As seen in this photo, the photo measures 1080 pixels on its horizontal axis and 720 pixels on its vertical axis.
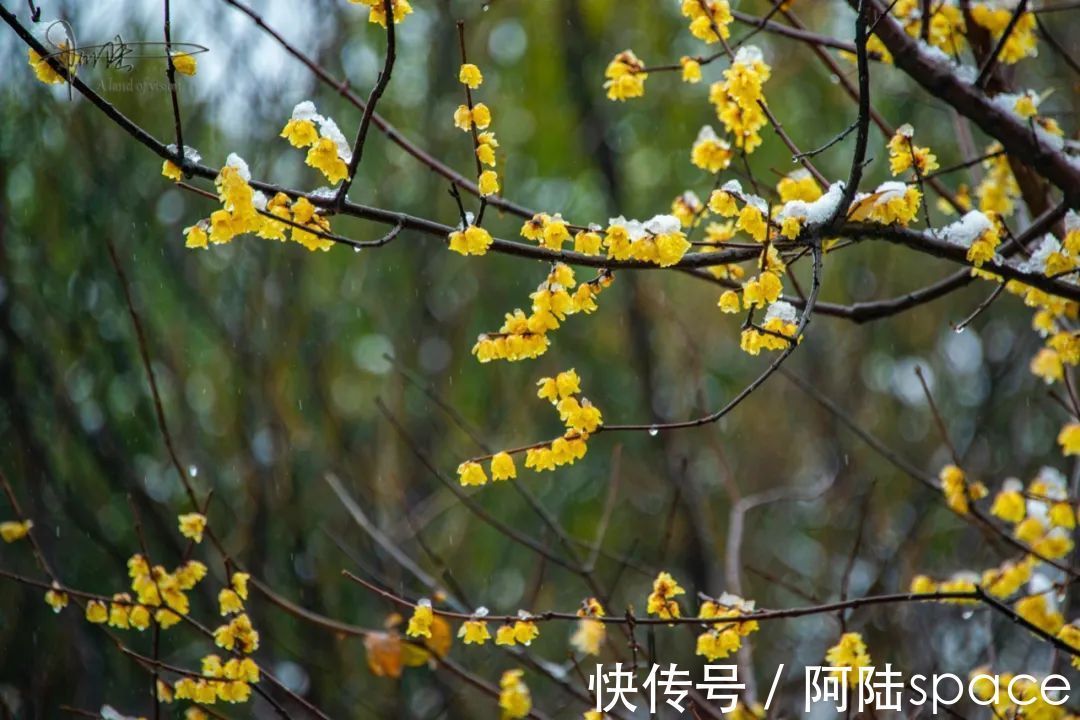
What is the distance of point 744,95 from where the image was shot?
2.43 meters

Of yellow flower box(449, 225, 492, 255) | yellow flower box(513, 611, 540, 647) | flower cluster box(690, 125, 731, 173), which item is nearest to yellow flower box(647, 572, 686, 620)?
yellow flower box(513, 611, 540, 647)

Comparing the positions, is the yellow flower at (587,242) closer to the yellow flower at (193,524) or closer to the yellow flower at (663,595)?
the yellow flower at (663,595)

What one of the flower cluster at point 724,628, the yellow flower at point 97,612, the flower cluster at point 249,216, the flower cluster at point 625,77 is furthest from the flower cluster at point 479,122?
the yellow flower at point 97,612

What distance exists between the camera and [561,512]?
7672 mm

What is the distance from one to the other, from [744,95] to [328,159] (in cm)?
102

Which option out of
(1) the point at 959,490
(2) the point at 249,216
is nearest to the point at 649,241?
(2) the point at 249,216

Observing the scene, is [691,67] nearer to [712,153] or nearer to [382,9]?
[712,153]

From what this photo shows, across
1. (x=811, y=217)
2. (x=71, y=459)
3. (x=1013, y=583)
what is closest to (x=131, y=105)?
(x=71, y=459)

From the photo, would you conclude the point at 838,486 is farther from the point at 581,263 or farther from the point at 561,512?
the point at 581,263

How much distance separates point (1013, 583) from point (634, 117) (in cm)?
540

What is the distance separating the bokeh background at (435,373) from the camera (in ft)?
16.4

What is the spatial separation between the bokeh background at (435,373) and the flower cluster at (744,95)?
54.2 inches

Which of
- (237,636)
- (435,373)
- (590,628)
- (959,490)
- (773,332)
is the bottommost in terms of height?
(237,636)

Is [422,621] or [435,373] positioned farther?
[435,373]
